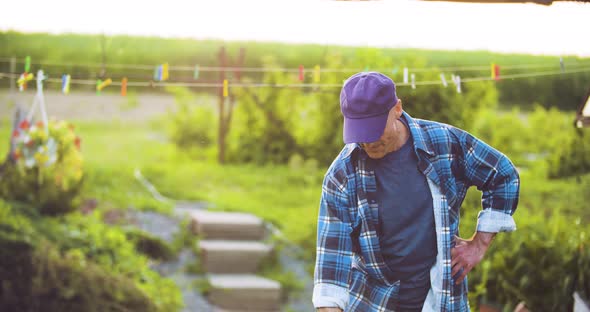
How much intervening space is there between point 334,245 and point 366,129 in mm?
341

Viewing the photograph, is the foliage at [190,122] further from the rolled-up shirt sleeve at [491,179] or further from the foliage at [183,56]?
the rolled-up shirt sleeve at [491,179]

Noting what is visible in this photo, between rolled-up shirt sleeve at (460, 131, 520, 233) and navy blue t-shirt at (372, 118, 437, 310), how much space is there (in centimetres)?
16

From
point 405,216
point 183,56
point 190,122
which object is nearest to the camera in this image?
point 405,216

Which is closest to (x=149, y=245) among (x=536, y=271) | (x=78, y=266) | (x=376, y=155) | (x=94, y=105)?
(x=78, y=266)

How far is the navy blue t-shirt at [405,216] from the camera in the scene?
2.14 metres

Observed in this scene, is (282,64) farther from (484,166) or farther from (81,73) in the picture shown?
(484,166)

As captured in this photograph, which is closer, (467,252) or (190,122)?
(467,252)

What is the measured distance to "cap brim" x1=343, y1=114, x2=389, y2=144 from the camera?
6.69 feet

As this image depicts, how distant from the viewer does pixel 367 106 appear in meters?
2.06

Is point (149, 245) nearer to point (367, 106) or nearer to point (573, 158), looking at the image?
point (573, 158)

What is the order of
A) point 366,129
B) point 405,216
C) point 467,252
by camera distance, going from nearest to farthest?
point 366,129
point 405,216
point 467,252

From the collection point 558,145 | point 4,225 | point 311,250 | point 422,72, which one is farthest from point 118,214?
point 558,145

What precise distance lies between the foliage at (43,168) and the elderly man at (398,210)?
3.76 metres

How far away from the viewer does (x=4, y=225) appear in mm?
5109
